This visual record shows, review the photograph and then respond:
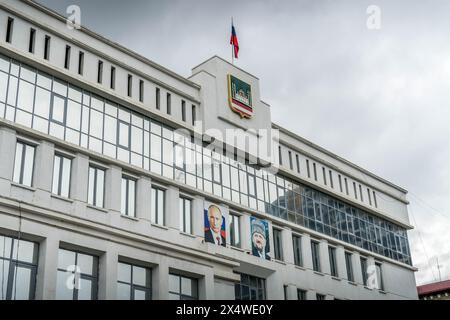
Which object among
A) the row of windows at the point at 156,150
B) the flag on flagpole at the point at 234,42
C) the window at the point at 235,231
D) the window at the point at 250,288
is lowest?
the window at the point at 250,288

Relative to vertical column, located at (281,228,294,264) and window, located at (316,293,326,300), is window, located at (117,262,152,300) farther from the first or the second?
Answer: window, located at (316,293,326,300)

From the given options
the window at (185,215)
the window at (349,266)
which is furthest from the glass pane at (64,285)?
the window at (349,266)

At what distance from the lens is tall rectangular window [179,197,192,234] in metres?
35.1

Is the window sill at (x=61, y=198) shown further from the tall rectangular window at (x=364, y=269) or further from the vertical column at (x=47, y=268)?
the tall rectangular window at (x=364, y=269)

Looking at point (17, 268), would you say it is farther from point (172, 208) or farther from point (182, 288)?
point (172, 208)

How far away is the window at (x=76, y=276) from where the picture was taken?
2839cm

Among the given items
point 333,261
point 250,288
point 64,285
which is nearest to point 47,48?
point 64,285

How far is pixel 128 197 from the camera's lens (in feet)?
108

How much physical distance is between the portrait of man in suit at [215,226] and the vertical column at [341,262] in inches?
468

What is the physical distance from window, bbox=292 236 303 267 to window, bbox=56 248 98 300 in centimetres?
1582

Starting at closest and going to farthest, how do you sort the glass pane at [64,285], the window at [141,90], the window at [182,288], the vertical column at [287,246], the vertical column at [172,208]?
the glass pane at [64,285] → the window at [182,288] → the vertical column at [172,208] → the window at [141,90] → the vertical column at [287,246]

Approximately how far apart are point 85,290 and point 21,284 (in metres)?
3.25

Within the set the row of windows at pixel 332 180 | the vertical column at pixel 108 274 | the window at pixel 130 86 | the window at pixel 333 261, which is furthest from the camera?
the window at pixel 333 261

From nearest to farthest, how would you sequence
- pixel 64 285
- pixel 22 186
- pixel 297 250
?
pixel 22 186
pixel 64 285
pixel 297 250
